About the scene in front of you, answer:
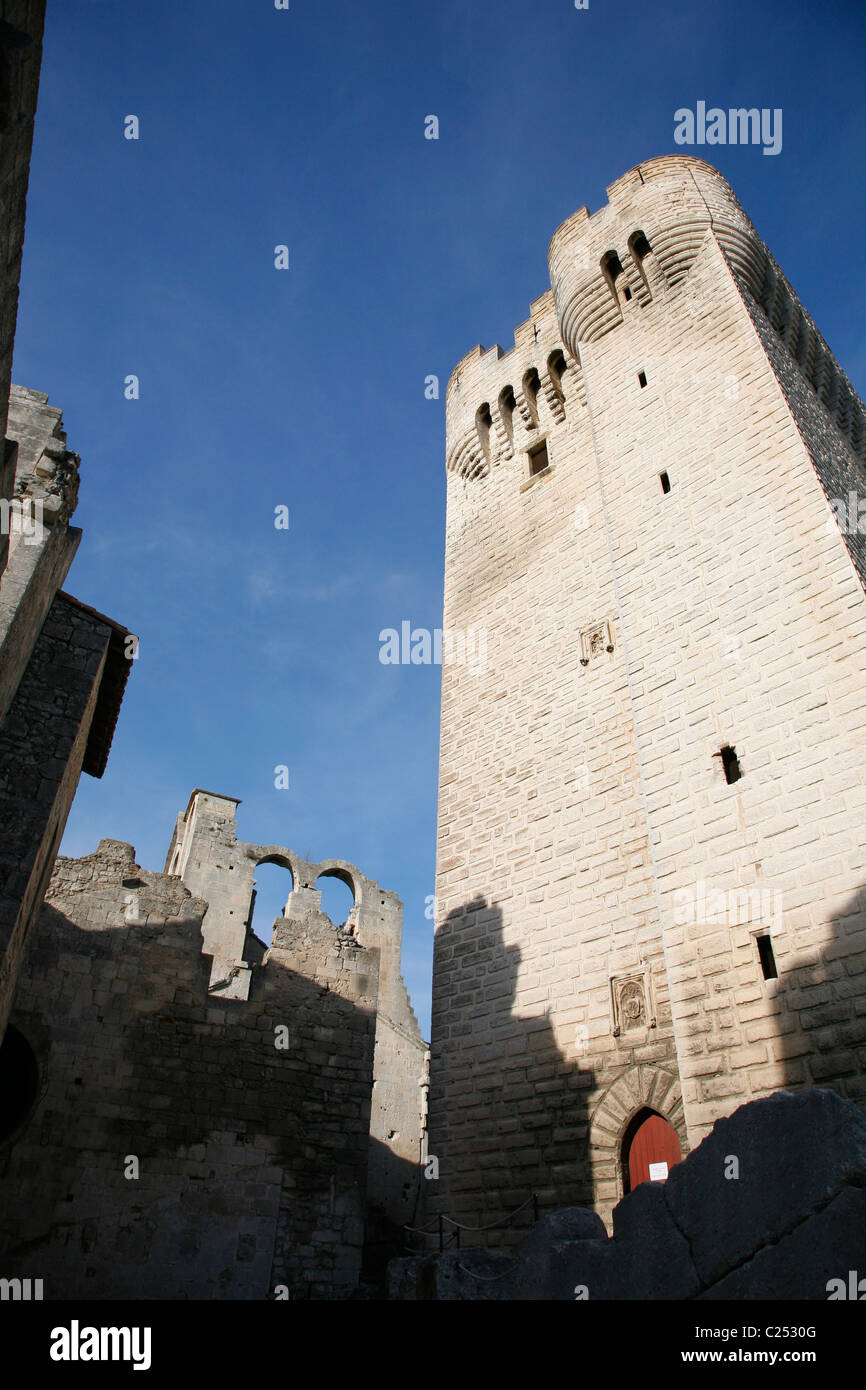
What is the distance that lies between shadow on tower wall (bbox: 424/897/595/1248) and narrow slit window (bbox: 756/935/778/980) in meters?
2.30

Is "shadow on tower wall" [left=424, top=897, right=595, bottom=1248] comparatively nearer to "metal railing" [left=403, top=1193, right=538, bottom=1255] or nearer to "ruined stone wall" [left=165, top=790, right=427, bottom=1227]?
"metal railing" [left=403, top=1193, right=538, bottom=1255]

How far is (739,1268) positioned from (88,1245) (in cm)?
766

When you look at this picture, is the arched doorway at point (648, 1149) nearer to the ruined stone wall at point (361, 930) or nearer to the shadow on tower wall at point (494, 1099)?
the shadow on tower wall at point (494, 1099)

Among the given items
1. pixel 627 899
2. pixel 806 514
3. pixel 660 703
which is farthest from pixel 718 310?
pixel 627 899

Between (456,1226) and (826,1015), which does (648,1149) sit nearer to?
(456,1226)

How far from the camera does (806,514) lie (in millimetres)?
7824

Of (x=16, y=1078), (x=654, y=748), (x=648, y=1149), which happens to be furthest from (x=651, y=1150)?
(x=16, y=1078)

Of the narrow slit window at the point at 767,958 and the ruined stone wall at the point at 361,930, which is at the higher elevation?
the ruined stone wall at the point at 361,930

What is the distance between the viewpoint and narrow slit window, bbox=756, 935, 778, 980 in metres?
6.31

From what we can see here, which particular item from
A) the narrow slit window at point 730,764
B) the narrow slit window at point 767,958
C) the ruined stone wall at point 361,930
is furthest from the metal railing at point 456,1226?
the ruined stone wall at point 361,930

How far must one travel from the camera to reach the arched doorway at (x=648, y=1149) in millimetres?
6977

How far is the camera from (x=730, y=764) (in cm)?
739

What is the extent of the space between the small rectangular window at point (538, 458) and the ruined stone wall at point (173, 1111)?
8.31 metres

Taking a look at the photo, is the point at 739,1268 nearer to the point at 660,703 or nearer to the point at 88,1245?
the point at 660,703
